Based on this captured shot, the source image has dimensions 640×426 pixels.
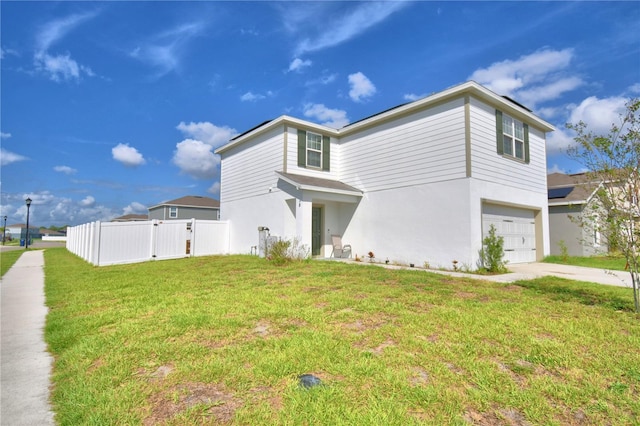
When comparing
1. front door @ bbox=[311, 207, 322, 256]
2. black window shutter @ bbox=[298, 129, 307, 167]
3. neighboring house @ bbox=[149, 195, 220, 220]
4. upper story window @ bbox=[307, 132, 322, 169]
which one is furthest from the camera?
neighboring house @ bbox=[149, 195, 220, 220]

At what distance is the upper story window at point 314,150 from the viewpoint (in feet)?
45.0

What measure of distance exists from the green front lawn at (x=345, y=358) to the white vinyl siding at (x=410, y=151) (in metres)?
5.78

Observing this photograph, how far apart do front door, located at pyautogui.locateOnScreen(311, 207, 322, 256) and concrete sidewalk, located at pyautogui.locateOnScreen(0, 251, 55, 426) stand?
9.23m

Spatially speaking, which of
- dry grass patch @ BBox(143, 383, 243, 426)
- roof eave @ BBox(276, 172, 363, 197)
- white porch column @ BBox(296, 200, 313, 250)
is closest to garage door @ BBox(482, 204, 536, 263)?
roof eave @ BBox(276, 172, 363, 197)

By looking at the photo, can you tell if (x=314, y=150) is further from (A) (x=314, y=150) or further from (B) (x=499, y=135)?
Answer: (B) (x=499, y=135)

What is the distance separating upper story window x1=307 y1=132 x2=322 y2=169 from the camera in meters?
14.1

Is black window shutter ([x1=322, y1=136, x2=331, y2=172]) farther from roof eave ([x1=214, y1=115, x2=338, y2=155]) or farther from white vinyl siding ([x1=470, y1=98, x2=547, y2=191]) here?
white vinyl siding ([x1=470, y1=98, x2=547, y2=191])

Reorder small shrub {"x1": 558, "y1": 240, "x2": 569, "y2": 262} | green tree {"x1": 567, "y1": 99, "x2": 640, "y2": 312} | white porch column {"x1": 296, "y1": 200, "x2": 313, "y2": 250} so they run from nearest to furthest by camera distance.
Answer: green tree {"x1": 567, "y1": 99, "x2": 640, "y2": 312}
white porch column {"x1": 296, "y1": 200, "x2": 313, "y2": 250}
small shrub {"x1": 558, "y1": 240, "x2": 569, "y2": 262}

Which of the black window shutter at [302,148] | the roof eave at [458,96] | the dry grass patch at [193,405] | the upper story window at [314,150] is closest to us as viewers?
the dry grass patch at [193,405]

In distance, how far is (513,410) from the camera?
2.32 metres

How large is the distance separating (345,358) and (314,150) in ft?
39.3

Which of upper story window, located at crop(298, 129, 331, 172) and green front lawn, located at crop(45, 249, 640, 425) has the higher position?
upper story window, located at crop(298, 129, 331, 172)

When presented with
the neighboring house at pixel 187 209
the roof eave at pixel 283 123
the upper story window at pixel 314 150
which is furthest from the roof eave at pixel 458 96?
the neighboring house at pixel 187 209

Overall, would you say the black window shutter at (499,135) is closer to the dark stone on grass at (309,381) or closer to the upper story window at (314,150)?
the upper story window at (314,150)
